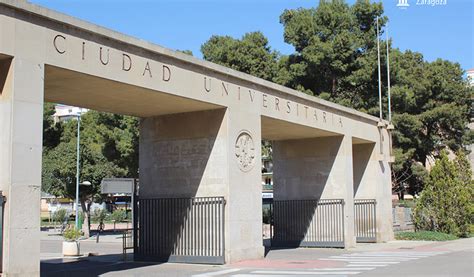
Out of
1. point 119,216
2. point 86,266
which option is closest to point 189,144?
point 86,266

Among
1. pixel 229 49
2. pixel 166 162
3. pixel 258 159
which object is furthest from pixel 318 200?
pixel 229 49

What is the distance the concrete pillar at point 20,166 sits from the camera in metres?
10.9

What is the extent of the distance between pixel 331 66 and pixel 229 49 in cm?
697

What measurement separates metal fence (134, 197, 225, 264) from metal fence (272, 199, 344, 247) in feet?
26.4

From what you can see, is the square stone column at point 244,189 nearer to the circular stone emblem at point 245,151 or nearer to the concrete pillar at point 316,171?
the circular stone emblem at point 245,151

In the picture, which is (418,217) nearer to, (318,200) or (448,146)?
(318,200)

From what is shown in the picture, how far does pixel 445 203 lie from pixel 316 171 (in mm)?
8893

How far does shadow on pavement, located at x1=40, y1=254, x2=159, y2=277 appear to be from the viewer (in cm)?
1562

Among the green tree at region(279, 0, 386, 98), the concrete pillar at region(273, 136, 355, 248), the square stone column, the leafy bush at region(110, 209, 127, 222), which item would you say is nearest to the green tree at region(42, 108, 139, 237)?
the leafy bush at region(110, 209, 127, 222)

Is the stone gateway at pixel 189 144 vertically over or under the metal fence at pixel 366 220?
over

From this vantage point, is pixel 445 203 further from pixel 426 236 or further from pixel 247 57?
pixel 247 57

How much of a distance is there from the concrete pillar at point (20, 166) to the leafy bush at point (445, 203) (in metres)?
23.1

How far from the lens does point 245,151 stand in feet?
58.9

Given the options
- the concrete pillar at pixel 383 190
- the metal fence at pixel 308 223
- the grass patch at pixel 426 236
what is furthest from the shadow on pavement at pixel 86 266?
the grass patch at pixel 426 236
